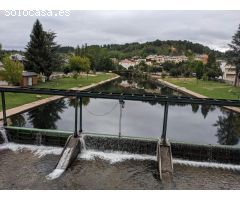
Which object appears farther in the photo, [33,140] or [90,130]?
[90,130]

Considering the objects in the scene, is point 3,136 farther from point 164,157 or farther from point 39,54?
point 39,54

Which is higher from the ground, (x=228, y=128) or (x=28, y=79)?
(x=28, y=79)

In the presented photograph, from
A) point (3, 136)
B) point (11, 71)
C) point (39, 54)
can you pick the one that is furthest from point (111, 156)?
point (39, 54)

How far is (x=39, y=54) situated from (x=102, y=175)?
140 feet

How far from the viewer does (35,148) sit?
20781mm

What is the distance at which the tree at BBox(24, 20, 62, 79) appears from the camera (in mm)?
54562

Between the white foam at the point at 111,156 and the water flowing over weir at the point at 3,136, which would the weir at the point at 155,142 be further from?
the white foam at the point at 111,156

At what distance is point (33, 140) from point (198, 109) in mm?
26130

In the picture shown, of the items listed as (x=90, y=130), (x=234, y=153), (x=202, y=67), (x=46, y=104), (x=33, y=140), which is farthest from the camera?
(x=202, y=67)

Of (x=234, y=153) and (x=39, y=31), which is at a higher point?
(x=39, y=31)

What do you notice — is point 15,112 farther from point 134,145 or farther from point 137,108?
point 137,108

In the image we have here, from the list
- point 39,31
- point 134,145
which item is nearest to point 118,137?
point 134,145

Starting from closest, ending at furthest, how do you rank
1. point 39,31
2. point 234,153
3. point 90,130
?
1. point 234,153
2. point 90,130
3. point 39,31

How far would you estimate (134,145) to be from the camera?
20438 mm
